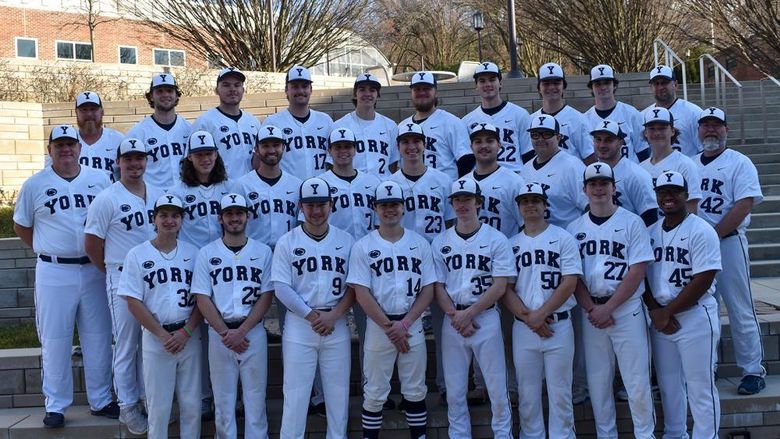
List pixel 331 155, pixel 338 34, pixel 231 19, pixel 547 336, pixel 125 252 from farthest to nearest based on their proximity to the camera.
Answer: pixel 338 34 → pixel 231 19 → pixel 331 155 → pixel 125 252 → pixel 547 336

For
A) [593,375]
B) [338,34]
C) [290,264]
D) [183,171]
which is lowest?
[593,375]

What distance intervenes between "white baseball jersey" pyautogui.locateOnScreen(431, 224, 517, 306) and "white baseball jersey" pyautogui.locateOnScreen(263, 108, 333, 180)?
1566 millimetres

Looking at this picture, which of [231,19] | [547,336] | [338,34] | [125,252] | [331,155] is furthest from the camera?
[338,34]

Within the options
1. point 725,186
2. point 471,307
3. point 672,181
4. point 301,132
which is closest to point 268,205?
Result: point 301,132

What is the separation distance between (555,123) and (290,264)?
2298 mm

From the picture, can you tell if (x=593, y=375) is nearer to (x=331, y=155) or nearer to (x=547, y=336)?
(x=547, y=336)

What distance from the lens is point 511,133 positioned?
22.4ft

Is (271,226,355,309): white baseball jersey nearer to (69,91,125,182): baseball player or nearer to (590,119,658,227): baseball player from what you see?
(69,91,125,182): baseball player

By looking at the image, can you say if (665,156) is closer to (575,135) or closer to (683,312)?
(575,135)

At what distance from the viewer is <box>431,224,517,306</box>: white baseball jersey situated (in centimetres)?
578

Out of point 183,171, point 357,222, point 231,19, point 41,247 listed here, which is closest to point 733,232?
point 357,222

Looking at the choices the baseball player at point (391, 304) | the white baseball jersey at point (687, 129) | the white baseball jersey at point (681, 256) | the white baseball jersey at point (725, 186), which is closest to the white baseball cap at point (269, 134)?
the baseball player at point (391, 304)

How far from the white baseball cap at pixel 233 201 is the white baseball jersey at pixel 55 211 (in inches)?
48.5

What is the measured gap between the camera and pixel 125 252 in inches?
238
